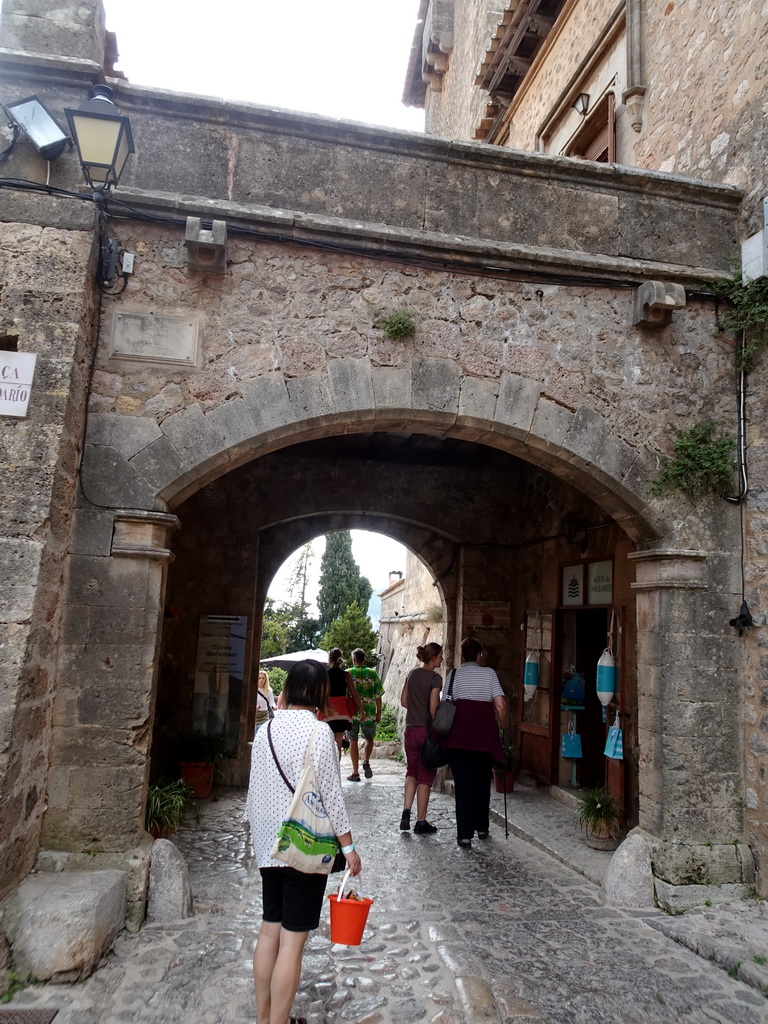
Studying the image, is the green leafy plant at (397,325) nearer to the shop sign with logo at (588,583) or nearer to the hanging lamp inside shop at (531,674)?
the shop sign with logo at (588,583)

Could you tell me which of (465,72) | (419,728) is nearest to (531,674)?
(419,728)

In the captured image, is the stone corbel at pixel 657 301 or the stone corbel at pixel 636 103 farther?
the stone corbel at pixel 636 103

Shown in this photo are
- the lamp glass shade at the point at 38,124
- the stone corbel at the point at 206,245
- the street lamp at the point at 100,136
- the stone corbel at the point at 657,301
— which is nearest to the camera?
the street lamp at the point at 100,136

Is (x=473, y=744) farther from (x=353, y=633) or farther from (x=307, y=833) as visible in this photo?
(x=353, y=633)

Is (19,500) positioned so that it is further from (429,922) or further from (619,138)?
(619,138)

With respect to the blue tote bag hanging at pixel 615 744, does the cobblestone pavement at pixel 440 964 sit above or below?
below

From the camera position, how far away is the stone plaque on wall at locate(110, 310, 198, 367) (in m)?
3.95

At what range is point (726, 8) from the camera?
4.89 metres

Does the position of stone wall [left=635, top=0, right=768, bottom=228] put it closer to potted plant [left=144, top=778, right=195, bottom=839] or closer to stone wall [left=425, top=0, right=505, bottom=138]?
stone wall [left=425, top=0, right=505, bottom=138]

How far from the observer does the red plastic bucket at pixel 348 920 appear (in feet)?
8.29

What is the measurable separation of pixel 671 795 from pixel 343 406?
2.95m

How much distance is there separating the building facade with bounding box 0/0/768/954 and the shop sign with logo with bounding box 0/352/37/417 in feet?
0.19

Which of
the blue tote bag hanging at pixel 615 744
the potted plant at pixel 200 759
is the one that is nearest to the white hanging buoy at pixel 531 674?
the blue tote bag hanging at pixel 615 744

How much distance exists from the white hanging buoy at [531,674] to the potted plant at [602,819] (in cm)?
188
